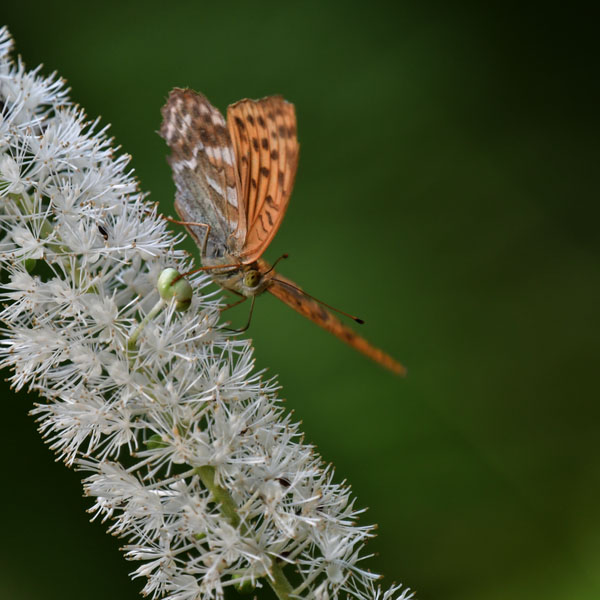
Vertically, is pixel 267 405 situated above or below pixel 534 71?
below

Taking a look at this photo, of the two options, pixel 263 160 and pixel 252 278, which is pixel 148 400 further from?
pixel 263 160

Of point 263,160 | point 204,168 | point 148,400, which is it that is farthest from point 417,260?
point 148,400

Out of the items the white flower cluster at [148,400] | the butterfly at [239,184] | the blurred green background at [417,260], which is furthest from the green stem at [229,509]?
the blurred green background at [417,260]

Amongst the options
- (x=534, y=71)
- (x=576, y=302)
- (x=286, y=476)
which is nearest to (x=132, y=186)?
(x=286, y=476)

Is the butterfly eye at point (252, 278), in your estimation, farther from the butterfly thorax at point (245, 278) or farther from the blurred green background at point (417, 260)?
the blurred green background at point (417, 260)

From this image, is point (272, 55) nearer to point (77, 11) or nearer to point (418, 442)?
point (77, 11)

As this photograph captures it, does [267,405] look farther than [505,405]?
No

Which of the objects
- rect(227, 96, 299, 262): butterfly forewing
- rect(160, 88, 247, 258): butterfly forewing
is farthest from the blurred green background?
rect(227, 96, 299, 262): butterfly forewing
